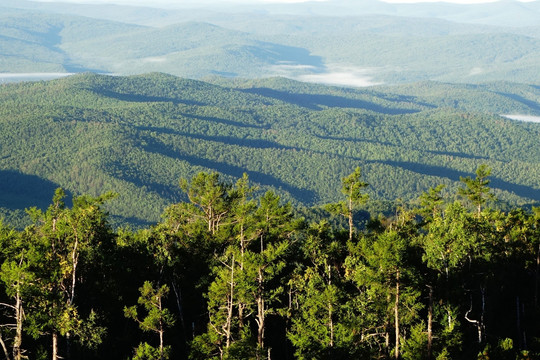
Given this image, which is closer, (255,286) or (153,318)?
(255,286)

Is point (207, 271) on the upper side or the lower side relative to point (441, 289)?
lower

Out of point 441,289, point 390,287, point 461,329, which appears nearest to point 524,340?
point 461,329

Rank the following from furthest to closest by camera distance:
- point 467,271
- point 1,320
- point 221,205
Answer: point 221,205 < point 467,271 < point 1,320

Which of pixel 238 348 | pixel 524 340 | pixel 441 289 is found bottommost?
pixel 524 340

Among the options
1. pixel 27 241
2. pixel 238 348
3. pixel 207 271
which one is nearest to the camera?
pixel 238 348

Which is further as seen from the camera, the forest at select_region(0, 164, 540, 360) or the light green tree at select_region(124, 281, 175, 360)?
the light green tree at select_region(124, 281, 175, 360)

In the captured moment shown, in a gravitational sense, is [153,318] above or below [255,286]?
below

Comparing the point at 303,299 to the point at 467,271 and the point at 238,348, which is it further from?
the point at 467,271

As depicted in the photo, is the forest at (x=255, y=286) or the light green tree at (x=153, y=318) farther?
the light green tree at (x=153, y=318)
